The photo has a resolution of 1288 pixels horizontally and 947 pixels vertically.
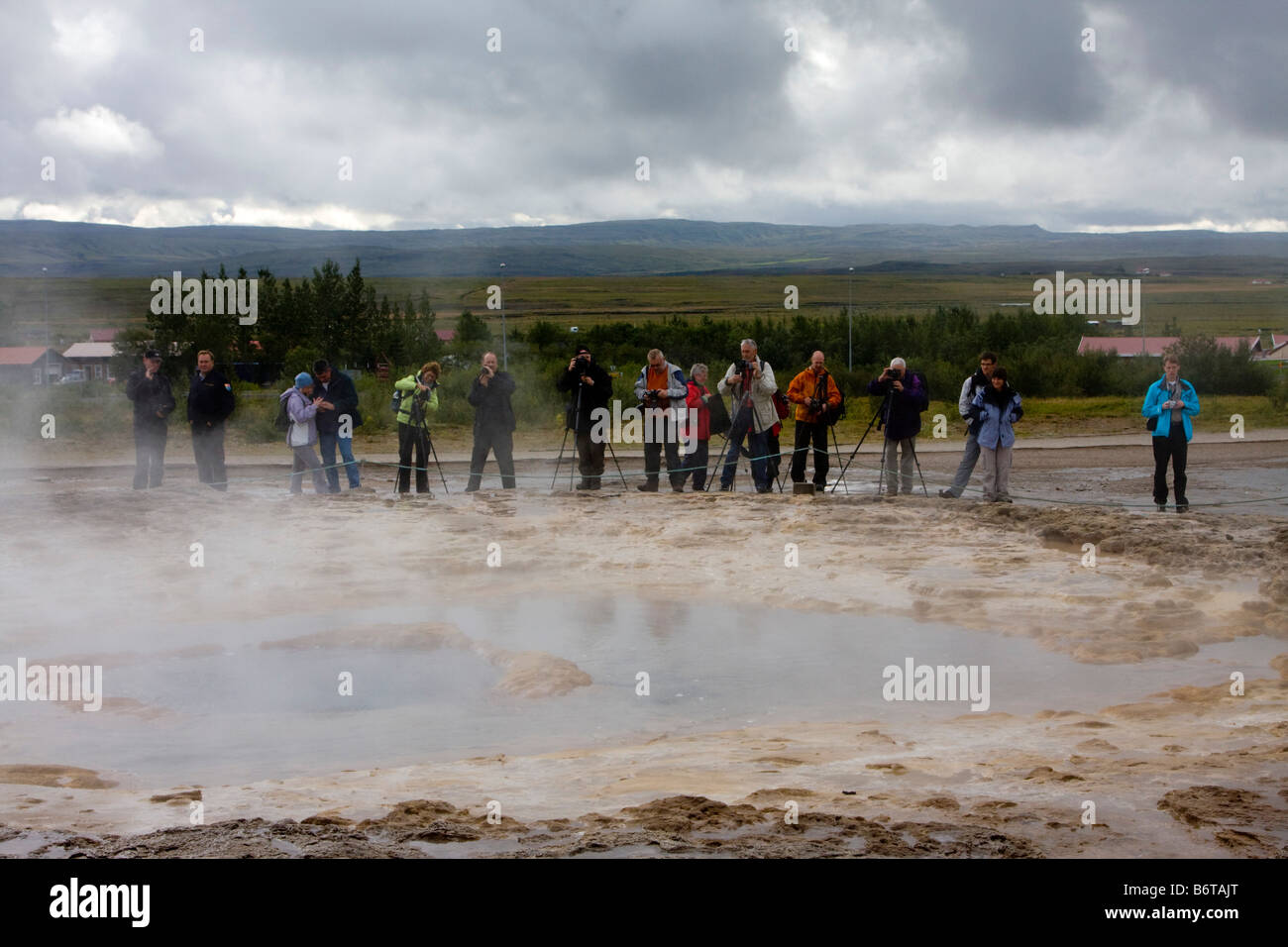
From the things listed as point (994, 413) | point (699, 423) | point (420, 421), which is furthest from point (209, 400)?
point (994, 413)

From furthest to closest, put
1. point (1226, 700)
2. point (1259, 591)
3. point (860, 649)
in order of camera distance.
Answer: point (1259, 591) < point (860, 649) < point (1226, 700)

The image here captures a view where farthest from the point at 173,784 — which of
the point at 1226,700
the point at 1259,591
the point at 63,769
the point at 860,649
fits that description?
the point at 1259,591

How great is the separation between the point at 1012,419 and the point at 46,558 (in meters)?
9.22

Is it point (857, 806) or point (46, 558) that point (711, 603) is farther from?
point (46, 558)

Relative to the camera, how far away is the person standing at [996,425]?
13273 millimetres

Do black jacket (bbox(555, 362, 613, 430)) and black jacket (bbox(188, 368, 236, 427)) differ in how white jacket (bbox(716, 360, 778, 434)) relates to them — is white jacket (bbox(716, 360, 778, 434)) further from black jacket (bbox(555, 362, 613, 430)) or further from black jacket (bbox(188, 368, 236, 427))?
black jacket (bbox(188, 368, 236, 427))

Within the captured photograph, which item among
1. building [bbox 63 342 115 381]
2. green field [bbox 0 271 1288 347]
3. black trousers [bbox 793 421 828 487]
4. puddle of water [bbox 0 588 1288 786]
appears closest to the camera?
puddle of water [bbox 0 588 1288 786]

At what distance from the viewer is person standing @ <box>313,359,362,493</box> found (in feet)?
45.5

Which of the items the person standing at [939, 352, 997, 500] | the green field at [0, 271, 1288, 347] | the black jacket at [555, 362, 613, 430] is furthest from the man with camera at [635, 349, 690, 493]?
the green field at [0, 271, 1288, 347]

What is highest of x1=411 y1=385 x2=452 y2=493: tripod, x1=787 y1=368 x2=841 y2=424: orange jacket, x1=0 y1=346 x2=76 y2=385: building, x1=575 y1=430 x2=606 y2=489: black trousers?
x1=0 y1=346 x2=76 y2=385: building

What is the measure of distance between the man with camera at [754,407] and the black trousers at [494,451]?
2.51 meters

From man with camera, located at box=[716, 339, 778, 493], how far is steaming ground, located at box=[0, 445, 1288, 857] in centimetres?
77

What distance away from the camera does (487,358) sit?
1429cm

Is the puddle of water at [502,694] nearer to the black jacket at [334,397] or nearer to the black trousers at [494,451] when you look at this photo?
the black jacket at [334,397]
